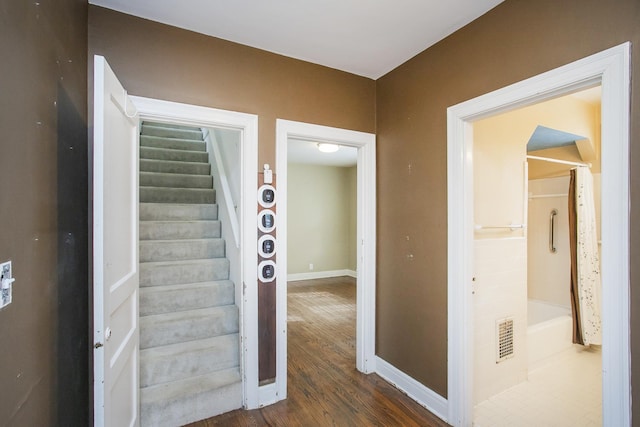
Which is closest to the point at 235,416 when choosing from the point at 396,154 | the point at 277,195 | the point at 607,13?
the point at 277,195

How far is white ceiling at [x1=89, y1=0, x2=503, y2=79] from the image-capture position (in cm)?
176

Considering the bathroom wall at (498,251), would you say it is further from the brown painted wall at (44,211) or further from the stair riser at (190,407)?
the brown painted wall at (44,211)

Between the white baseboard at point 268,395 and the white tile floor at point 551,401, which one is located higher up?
the white baseboard at point 268,395

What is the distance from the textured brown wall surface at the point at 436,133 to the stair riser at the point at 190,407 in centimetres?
129

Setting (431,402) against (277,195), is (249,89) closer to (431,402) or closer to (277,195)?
(277,195)

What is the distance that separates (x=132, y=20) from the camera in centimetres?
187

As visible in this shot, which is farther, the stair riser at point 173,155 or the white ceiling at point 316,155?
the white ceiling at point 316,155

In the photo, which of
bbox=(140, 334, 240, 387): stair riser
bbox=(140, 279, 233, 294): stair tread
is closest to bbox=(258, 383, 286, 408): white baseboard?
bbox=(140, 334, 240, 387): stair riser

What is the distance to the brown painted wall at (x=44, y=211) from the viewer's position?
91 cm

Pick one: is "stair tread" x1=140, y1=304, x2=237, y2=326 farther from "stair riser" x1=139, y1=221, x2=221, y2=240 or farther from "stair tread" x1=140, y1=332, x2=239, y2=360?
"stair riser" x1=139, y1=221, x2=221, y2=240

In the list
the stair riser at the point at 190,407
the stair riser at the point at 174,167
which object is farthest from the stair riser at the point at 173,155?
the stair riser at the point at 190,407

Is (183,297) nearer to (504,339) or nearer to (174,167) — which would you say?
(174,167)

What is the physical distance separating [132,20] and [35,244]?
5.02 feet

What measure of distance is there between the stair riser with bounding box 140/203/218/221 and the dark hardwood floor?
1.67 m
